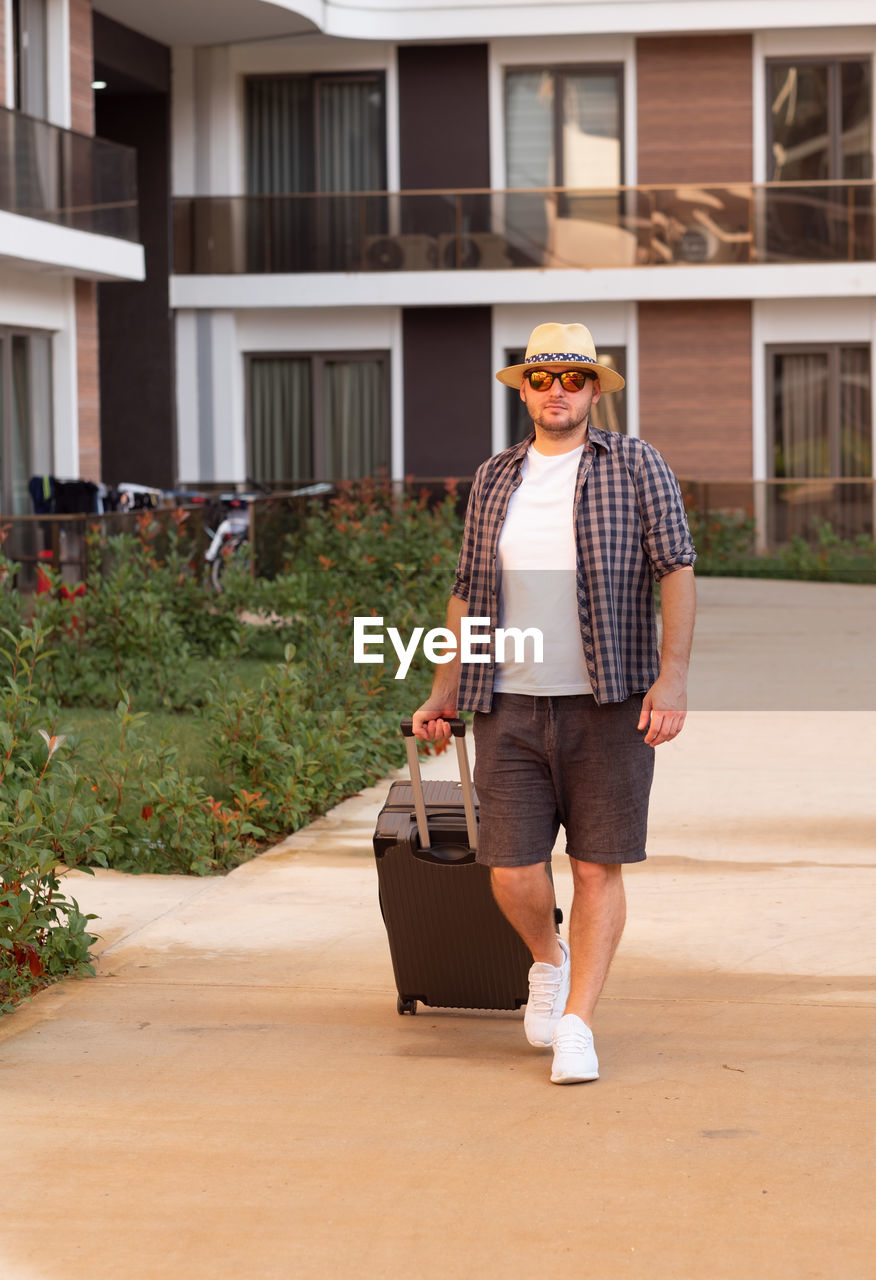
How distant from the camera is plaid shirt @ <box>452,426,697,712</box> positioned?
15.0 ft

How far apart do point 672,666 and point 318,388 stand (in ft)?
72.4

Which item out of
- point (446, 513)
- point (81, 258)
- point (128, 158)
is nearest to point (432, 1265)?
point (446, 513)

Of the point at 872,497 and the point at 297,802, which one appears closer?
the point at 297,802

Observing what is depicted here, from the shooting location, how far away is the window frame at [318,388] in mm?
26078

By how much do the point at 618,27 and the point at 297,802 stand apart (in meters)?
18.9

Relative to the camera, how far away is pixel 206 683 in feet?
36.3

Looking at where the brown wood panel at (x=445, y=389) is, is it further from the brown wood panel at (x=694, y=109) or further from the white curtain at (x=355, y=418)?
the brown wood panel at (x=694, y=109)

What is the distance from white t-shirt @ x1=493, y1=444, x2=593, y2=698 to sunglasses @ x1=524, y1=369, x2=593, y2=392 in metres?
0.16

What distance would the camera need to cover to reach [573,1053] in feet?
15.0

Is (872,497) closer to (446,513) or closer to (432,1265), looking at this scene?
(446,513)

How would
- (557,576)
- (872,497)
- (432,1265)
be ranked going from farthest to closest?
(872,497) → (557,576) → (432,1265)

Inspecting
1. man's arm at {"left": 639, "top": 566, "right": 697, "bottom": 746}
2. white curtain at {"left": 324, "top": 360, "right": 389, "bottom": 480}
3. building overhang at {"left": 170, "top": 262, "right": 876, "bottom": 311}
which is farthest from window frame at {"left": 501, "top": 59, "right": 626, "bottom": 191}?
man's arm at {"left": 639, "top": 566, "right": 697, "bottom": 746}

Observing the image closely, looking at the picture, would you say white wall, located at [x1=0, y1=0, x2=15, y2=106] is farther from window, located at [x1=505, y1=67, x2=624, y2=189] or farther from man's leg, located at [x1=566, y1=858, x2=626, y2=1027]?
man's leg, located at [x1=566, y1=858, x2=626, y2=1027]

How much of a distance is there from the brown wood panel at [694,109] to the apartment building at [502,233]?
0.03 meters
